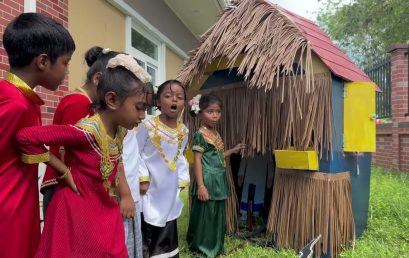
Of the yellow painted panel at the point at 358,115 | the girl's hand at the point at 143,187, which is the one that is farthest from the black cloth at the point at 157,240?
the yellow painted panel at the point at 358,115

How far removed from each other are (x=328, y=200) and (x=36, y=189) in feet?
8.16

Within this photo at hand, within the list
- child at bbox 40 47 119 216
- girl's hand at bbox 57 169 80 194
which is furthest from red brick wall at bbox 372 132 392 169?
girl's hand at bbox 57 169 80 194

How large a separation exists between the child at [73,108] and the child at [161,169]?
1020 millimetres

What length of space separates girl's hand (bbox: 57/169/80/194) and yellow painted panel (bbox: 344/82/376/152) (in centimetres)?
254

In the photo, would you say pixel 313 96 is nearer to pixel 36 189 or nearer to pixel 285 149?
pixel 285 149

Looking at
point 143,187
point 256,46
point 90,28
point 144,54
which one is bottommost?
point 143,187

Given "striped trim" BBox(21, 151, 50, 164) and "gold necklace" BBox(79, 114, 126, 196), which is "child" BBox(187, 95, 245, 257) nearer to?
"gold necklace" BBox(79, 114, 126, 196)

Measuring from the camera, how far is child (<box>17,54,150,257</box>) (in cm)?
168

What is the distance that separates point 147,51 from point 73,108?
651 centimetres

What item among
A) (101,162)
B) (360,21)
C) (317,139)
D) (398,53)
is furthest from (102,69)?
(360,21)

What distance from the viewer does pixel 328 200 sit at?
341 centimetres

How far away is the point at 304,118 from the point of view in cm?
349

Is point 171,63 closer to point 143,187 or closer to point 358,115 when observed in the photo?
point 358,115

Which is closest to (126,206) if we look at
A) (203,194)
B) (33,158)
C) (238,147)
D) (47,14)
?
(33,158)
